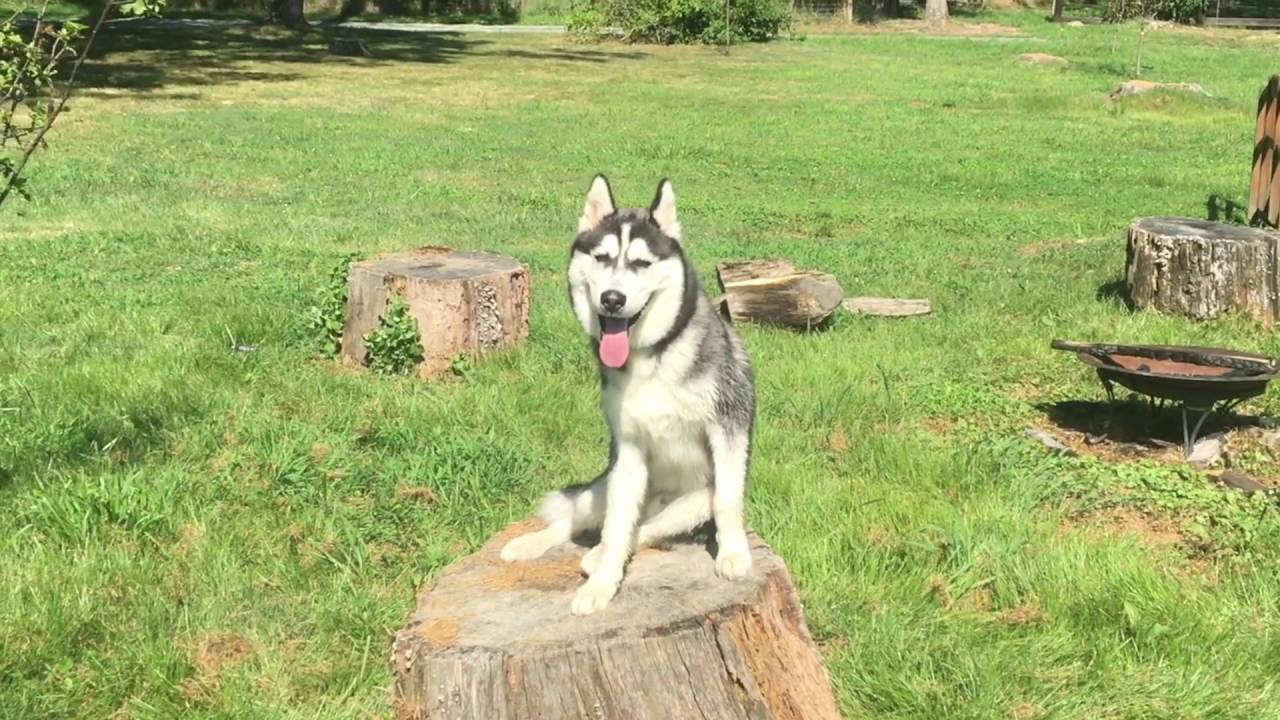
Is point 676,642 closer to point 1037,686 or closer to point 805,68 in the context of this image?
point 1037,686

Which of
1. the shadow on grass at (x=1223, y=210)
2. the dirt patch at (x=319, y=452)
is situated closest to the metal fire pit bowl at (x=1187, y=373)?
the dirt patch at (x=319, y=452)

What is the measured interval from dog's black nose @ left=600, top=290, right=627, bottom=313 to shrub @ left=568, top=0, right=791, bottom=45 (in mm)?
36032

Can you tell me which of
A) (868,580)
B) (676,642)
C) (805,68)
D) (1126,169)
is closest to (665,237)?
(676,642)

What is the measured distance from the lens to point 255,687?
4242 millimetres

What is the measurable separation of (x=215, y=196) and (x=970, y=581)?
1159 centimetres

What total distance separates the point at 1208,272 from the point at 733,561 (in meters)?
6.91

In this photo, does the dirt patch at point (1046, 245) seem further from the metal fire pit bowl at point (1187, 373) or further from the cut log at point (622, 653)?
the cut log at point (622, 653)

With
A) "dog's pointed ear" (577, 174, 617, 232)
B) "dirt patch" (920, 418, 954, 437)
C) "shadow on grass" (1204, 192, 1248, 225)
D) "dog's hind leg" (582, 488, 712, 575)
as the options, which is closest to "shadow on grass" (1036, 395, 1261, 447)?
"dirt patch" (920, 418, 954, 437)

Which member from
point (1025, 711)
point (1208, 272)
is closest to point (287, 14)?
point (1208, 272)

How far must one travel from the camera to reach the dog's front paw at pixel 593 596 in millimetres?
3510

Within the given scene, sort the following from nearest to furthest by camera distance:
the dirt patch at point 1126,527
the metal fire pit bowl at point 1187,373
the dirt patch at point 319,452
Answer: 1. the dirt patch at point 1126,527
2. the dirt patch at point 319,452
3. the metal fire pit bowl at point 1187,373

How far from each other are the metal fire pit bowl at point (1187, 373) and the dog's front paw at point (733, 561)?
368 centimetres

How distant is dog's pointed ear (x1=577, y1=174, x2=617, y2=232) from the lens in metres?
3.80

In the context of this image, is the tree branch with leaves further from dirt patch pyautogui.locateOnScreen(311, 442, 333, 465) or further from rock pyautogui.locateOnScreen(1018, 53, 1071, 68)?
rock pyautogui.locateOnScreen(1018, 53, 1071, 68)
